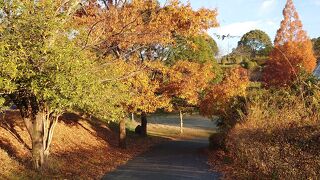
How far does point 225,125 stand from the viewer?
84.5 ft

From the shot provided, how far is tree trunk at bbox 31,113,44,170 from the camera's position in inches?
602

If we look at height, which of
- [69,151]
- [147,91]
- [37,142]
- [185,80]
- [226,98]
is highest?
[185,80]

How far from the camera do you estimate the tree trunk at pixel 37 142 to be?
50.2 ft

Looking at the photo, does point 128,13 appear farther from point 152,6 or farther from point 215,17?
point 215,17

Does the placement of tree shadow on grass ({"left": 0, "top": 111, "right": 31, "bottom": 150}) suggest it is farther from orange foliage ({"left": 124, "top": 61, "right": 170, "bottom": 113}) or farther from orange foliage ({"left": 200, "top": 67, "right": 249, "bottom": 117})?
orange foliage ({"left": 200, "top": 67, "right": 249, "bottom": 117})

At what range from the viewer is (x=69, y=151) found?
2100 cm

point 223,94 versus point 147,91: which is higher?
point 147,91

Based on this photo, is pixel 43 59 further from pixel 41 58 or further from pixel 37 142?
pixel 37 142

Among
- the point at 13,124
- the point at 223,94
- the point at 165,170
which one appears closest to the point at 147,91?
the point at 223,94

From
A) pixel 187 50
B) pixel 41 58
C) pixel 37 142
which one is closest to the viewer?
pixel 41 58

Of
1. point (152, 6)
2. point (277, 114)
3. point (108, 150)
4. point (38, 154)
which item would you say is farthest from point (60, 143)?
point (277, 114)

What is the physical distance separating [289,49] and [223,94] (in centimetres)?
1862

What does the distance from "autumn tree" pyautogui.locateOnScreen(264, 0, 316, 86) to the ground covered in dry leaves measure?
55.2 ft

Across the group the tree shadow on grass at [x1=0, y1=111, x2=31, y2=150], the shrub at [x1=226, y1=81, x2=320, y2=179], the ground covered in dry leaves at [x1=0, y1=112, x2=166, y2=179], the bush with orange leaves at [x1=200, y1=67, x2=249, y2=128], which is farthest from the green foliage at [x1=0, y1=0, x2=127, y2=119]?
the bush with orange leaves at [x1=200, y1=67, x2=249, y2=128]
